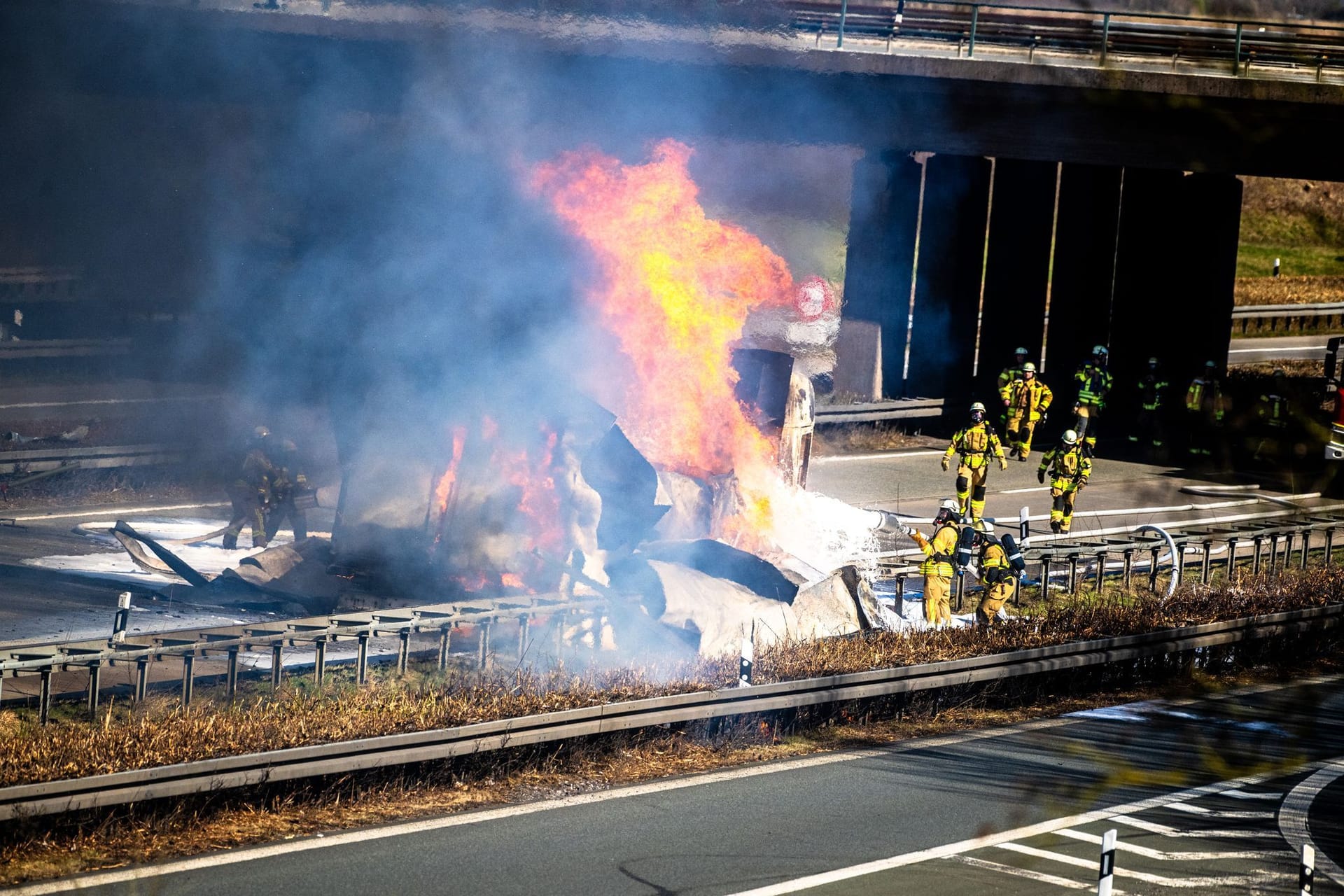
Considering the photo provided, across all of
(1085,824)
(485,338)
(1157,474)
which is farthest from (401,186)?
(1157,474)

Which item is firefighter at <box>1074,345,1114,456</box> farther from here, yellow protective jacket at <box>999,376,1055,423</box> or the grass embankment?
the grass embankment

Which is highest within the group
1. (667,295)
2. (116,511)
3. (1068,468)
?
(667,295)

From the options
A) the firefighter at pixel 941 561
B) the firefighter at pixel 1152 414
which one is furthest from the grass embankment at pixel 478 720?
the firefighter at pixel 1152 414

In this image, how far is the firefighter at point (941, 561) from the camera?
44.1ft

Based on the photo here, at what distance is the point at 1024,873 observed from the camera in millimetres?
8156

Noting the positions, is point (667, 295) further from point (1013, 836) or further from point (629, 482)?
point (1013, 836)

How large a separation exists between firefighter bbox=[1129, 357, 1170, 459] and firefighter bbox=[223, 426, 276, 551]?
16367 mm

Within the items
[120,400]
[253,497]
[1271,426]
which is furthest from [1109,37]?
[120,400]

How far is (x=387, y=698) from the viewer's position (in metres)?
9.40

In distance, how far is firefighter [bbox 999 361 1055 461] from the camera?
2139 cm

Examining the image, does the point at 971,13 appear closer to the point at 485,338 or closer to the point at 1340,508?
the point at 1340,508

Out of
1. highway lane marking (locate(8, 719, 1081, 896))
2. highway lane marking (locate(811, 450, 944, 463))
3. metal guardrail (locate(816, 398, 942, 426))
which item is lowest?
highway lane marking (locate(8, 719, 1081, 896))

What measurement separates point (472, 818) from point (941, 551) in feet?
20.5

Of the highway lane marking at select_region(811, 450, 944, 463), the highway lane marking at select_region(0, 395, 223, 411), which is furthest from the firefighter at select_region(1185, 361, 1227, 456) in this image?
the highway lane marking at select_region(0, 395, 223, 411)
